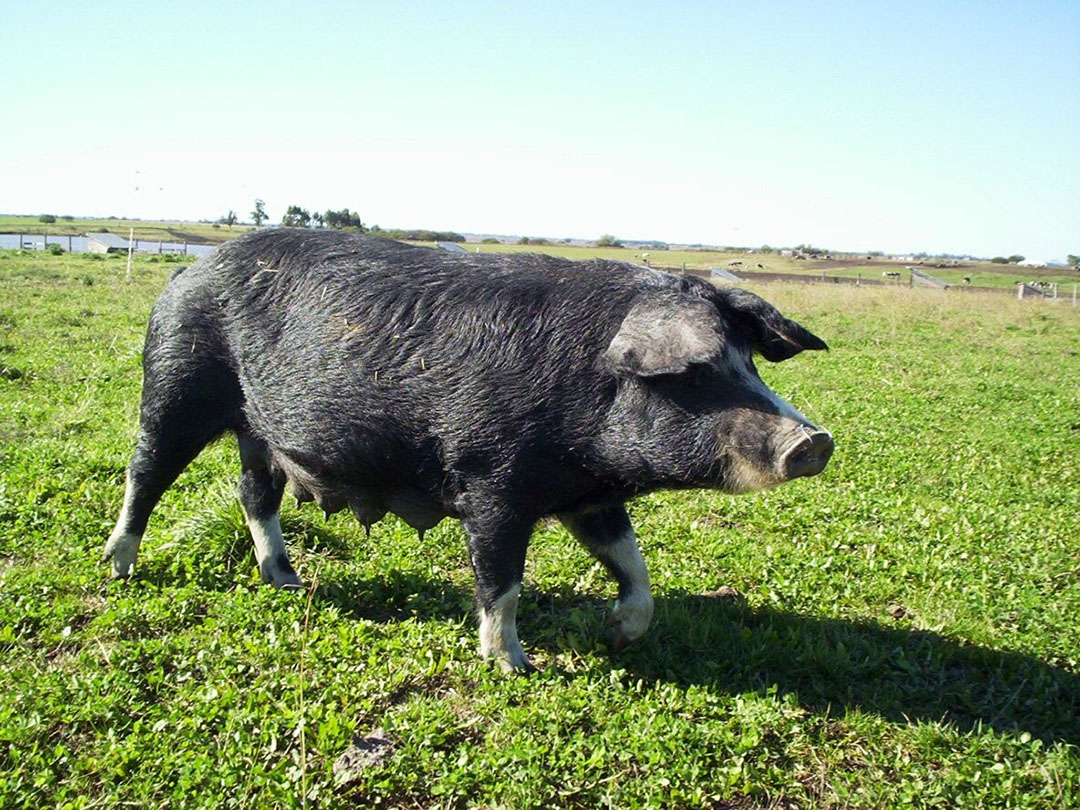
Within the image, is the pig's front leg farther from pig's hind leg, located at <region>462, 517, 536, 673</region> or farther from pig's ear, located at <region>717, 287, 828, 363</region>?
pig's ear, located at <region>717, 287, 828, 363</region>

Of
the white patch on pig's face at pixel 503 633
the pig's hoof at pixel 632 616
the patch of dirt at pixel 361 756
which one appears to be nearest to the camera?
the patch of dirt at pixel 361 756

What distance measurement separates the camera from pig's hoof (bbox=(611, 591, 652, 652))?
4195 millimetres

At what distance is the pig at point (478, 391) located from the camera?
11.9ft

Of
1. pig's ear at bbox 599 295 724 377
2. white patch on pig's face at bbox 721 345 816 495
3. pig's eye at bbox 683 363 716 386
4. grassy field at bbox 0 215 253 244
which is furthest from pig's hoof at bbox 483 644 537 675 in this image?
grassy field at bbox 0 215 253 244

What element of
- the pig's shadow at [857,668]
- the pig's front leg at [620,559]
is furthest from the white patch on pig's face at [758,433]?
the pig's shadow at [857,668]

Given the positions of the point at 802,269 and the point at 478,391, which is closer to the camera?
the point at 478,391

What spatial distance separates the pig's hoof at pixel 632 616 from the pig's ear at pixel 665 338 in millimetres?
1197

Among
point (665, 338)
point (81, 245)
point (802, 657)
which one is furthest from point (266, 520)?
point (81, 245)

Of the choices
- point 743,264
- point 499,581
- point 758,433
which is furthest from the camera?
point 743,264

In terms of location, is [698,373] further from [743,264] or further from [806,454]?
[743,264]

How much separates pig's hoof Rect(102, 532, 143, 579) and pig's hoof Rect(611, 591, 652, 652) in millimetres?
2649

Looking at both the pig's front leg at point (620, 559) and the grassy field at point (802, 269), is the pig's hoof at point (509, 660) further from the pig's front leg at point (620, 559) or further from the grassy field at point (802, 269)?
the grassy field at point (802, 269)

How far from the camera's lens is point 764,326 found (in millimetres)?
3801

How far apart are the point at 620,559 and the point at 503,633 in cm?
68
